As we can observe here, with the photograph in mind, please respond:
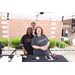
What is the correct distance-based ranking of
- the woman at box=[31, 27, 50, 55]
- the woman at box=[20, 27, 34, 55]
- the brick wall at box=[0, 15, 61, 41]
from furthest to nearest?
the brick wall at box=[0, 15, 61, 41], the woman at box=[20, 27, 34, 55], the woman at box=[31, 27, 50, 55]

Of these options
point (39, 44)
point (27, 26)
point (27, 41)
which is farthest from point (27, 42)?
point (27, 26)

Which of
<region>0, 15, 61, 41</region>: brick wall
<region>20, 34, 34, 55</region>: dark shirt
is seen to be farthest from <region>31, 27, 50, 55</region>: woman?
<region>0, 15, 61, 41</region>: brick wall

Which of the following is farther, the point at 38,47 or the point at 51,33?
the point at 51,33

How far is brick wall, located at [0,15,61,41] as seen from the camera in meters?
5.81

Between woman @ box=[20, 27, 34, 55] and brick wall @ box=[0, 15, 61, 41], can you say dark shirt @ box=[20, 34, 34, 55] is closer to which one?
woman @ box=[20, 27, 34, 55]

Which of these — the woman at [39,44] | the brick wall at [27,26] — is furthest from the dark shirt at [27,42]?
the brick wall at [27,26]

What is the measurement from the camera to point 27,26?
5930 mm

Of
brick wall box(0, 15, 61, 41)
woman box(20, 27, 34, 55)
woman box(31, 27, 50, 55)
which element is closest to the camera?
woman box(31, 27, 50, 55)
